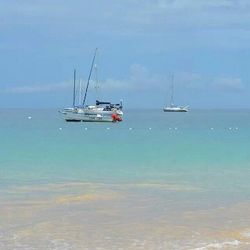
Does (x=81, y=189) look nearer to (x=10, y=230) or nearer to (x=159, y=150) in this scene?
(x=10, y=230)

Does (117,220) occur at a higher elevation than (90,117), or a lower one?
lower

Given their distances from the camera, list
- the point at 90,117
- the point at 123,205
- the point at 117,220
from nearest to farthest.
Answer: the point at 117,220, the point at 123,205, the point at 90,117

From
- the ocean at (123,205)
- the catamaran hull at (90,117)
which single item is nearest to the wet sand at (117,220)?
the ocean at (123,205)

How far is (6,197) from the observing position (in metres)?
15.8

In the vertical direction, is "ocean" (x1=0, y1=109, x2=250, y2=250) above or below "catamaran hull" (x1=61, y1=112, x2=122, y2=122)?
below

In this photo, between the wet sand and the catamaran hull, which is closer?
the wet sand

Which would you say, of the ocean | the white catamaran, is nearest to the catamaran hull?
the white catamaran

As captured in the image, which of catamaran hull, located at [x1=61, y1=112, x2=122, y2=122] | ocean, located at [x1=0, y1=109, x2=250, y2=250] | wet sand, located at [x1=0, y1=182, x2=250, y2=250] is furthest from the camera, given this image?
catamaran hull, located at [x1=61, y1=112, x2=122, y2=122]

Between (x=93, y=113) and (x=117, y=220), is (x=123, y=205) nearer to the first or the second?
(x=117, y=220)

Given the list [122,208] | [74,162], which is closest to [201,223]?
[122,208]

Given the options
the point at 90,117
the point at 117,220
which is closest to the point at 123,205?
the point at 117,220

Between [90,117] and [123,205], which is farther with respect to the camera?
[90,117]

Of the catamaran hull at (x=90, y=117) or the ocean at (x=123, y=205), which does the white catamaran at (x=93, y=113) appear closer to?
the catamaran hull at (x=90, y=117)

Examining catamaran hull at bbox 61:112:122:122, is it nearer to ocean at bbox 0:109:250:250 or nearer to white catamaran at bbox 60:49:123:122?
white catamaran at bbox 60:49:123:122
